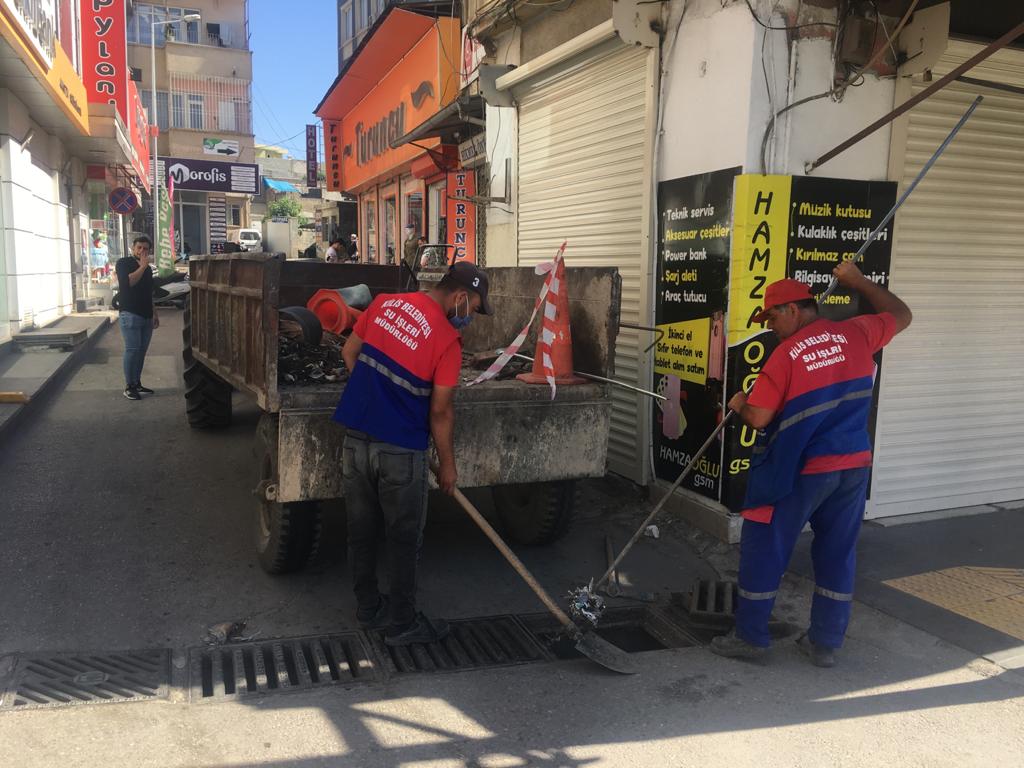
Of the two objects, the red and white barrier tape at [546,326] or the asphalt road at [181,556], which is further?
the red and white barrier tape at [546,326]

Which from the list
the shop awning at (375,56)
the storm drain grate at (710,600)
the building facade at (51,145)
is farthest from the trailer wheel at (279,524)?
the shop awning at (375,56)

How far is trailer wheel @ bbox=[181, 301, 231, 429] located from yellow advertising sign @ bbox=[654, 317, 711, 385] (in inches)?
175

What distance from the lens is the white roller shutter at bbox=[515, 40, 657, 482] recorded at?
634 centimetres

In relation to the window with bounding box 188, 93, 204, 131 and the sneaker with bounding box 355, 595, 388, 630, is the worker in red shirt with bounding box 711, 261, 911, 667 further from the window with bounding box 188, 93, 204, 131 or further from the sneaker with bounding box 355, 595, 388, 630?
the window with bounding box 188, 93, 204, 131

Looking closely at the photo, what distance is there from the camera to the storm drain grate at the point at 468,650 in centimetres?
382

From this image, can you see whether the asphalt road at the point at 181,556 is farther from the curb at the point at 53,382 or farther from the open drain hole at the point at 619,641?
the open drain hole at the point at 619,641

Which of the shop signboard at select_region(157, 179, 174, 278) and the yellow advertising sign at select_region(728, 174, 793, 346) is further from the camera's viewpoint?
the shop signboard at select_region(157, 179, 174, 278)

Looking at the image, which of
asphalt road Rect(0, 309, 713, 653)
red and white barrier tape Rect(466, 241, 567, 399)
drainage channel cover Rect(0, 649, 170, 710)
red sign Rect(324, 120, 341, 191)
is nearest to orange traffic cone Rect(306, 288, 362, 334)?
red and white barrier tape Rect(466, 241, 567, 399)

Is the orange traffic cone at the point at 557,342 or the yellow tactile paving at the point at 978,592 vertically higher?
the orange traffic cone at the point at 557,342

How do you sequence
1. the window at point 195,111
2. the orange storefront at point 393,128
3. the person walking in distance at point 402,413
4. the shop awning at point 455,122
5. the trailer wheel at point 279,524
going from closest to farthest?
the person walking in distance at point 402,413 < the trailer wheel at point 279,524 < the shop awning at point 455,122 < the orange storefront at point 393,128 < the window at point 195,111

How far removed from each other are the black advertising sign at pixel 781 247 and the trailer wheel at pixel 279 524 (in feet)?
8.73

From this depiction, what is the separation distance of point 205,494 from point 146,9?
42.3m

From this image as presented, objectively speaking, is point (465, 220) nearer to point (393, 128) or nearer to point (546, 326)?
point (393, 128)

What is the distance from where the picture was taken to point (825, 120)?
17.1 feet
